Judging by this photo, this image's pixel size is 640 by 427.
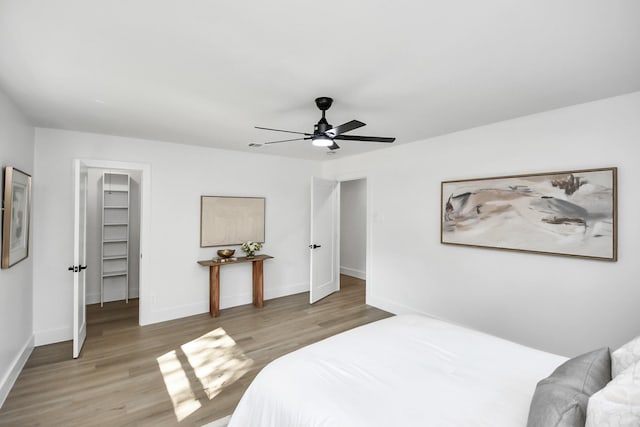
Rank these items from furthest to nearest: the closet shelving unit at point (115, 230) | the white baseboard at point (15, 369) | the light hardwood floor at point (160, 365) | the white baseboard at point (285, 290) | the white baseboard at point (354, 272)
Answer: the white baseboard at point (354, 272)
the white baseboard at point (285, 290)
the closet shelving unit at point (115, 230)
the white baseboard at point (15, 369)
the light hardwood floor at point (160, 365)

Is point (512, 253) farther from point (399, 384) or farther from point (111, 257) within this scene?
point (111, 257)

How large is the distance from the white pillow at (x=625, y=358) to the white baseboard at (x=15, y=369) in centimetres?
395

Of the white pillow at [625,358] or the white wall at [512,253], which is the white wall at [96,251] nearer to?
the white wall at [512,253]

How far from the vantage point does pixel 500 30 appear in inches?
64.1

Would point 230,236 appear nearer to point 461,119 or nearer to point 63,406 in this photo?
point 63,406

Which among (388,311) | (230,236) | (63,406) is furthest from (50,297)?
(388,311)

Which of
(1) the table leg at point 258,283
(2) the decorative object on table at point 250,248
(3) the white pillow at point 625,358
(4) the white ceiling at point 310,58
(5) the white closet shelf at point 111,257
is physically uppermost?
(4) the white ceiling at point 310,58

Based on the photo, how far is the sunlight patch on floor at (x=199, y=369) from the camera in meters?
2.45

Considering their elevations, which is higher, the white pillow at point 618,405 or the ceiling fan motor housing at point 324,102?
the ceiling fan motor housing at point 324,102

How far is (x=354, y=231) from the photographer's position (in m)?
6.88

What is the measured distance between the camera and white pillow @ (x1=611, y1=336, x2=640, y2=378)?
4.17 feet

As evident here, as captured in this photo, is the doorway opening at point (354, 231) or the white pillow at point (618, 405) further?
the doorway opening at point (354, 231)

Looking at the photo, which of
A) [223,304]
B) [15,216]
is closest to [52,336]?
[15,216]

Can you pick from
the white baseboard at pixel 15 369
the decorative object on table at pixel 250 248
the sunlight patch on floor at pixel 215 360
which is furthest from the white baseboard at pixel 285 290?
the white baseboard at pixel 15 369
